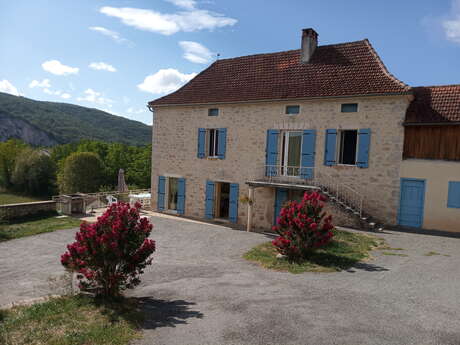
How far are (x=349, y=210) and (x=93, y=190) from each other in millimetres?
27060

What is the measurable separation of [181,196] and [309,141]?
663cm

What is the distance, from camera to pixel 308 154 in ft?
43.5

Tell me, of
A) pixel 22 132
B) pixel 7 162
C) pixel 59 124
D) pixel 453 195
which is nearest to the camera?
pixel 453 195

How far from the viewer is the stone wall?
1432 centimetres

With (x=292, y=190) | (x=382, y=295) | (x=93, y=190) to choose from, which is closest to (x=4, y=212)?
(x=292, y=190)

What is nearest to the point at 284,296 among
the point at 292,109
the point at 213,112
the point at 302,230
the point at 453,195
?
the point at 302,230

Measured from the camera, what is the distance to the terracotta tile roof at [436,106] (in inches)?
451

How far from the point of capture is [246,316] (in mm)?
5309

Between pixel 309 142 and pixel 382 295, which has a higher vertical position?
pixel 309 142

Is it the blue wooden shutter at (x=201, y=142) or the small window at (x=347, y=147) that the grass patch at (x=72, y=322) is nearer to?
the small window at (x=347, y=147)

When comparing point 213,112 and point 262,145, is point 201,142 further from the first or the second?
point 262,145

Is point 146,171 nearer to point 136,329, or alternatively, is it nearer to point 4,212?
point 4,212

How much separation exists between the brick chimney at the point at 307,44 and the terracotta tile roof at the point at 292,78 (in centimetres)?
21

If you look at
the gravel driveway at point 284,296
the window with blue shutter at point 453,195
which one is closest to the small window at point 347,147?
the window with blue shutter at point 453,195
